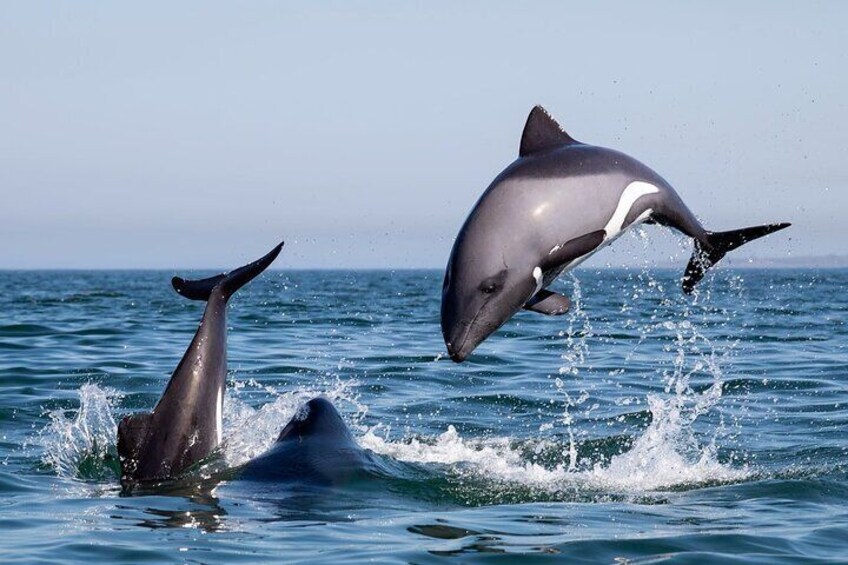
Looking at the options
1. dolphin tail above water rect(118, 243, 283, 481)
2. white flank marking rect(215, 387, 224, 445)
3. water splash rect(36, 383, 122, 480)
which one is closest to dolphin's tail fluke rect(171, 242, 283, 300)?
dolphin tail above water rect(118, 243, 283, 481)

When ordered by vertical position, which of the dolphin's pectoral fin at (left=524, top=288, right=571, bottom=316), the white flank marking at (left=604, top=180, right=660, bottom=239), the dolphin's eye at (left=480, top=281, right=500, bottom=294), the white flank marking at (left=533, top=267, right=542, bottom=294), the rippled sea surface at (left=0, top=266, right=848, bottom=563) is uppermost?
the white flank marking at (left=604, top=180, right=660, bottom=239)

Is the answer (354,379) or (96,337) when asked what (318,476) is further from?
(96,337)

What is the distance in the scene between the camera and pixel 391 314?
37.9 m

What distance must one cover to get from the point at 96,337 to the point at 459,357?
19633 mm

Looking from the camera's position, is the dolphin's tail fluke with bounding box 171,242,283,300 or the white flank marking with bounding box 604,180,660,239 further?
the dolphin's tail fluke with bounding box 171,242,283,300

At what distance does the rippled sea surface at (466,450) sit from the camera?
909cm

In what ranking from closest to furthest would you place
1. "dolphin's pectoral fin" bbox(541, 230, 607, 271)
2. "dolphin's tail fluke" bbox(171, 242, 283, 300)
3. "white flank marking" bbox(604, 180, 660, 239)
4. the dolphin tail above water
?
"dolphin's pectoral fin" bbox(541, 230, 607, 271)
"white flank marking" bbox(604, 180, 660, 239)
the dolphin tail above water
"dolphin's tail fluke" bbox(171, 242, 283, 300)

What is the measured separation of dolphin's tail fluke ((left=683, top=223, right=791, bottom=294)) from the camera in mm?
9656

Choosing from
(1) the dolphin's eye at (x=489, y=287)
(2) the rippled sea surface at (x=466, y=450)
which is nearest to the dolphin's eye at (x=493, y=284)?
(1) the dolphin's eye at (x=489, y=287)

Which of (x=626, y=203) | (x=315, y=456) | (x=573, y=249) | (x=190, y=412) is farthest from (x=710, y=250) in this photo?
(x=190, y=412)

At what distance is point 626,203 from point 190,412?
4740 mm

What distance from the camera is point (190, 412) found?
11.8m

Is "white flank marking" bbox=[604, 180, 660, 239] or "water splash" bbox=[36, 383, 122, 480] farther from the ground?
"white flank marking" bbox=[604, 180, 660, 239]

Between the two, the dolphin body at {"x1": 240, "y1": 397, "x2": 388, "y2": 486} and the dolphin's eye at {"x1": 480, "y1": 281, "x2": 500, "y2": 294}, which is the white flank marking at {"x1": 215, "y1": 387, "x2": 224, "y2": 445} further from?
the dolphin's eye at {"x1": 480, "y1": 281, "x2": 500, "y2": 294}
